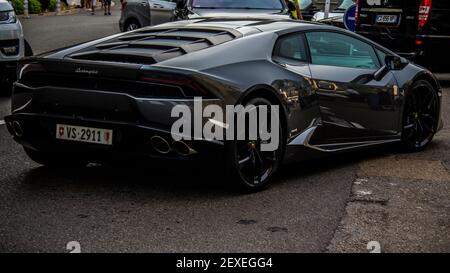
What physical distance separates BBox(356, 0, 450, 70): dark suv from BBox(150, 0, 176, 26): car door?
20.3ft

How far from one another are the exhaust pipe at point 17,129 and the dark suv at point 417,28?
28.5ft

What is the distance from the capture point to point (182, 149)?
5.80 meters

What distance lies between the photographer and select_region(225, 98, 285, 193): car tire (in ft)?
19.6

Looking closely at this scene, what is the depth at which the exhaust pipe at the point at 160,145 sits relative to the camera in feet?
19.0

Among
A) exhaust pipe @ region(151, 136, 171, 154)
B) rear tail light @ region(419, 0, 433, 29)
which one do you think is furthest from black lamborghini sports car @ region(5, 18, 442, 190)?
rear tail light @ region(419, 0, 433, 29)

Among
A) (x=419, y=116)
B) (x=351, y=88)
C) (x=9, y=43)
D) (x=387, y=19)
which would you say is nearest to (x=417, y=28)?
(x=387, y=19)

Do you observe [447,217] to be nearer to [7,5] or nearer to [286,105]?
[286,105]

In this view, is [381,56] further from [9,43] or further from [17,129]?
[9,43]

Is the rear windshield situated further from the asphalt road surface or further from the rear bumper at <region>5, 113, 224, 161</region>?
the rear bumper at <region>5, 113, 224, 161</region>

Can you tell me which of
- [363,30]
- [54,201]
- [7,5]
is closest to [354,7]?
[363,30]

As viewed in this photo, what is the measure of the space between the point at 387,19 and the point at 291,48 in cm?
763

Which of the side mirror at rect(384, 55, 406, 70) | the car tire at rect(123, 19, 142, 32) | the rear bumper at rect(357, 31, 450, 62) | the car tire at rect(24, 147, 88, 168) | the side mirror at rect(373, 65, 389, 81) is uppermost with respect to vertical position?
the side mirror at rect(384, 55, 406, 70)

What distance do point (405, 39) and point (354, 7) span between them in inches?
50.6

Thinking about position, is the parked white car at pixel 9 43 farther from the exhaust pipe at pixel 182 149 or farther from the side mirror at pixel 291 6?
the exhaust pipe at pixel 182 149
